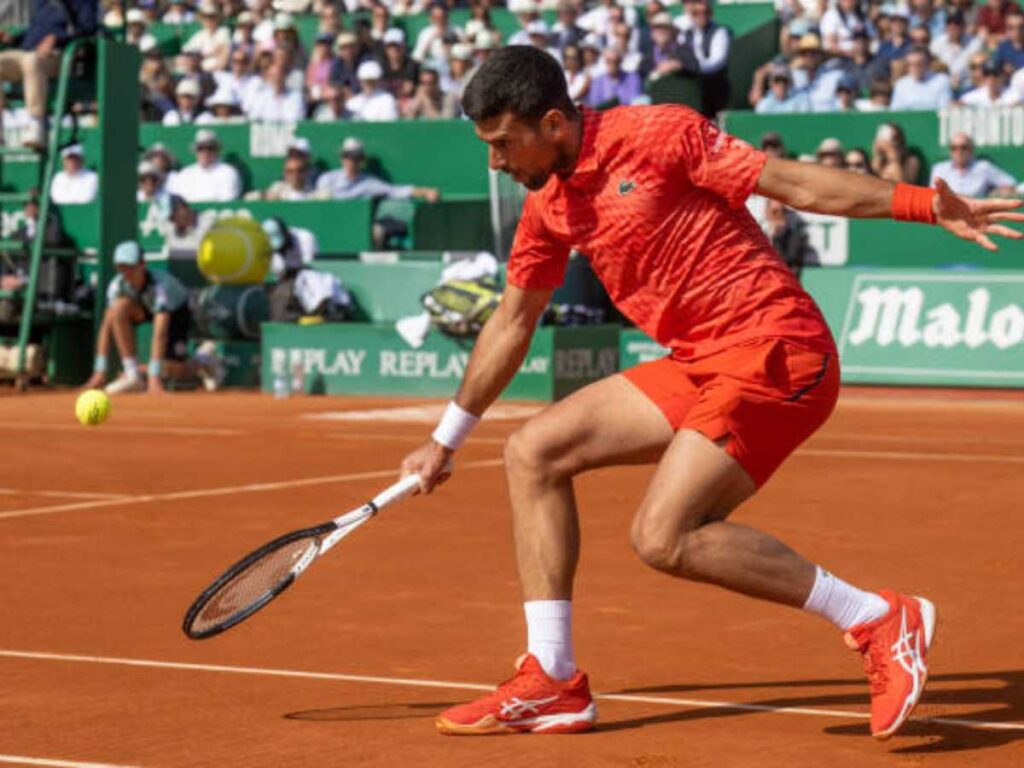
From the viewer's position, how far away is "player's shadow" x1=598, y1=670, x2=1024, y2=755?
5.58m

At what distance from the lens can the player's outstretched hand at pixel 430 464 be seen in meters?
6.02

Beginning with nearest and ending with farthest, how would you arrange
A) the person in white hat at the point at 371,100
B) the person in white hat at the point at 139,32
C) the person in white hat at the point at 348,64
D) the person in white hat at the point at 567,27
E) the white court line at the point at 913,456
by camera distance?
the white court line at the point at 913,456 → the person in white hat at the point at 567,27 → the person in white hat at the point at 371,100 → the person in white hat at the point at 348,64 → the person in white hat at the point at 139,32

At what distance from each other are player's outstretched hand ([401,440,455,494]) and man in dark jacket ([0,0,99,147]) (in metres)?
16.1

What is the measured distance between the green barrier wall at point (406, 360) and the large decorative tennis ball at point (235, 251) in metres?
0.81

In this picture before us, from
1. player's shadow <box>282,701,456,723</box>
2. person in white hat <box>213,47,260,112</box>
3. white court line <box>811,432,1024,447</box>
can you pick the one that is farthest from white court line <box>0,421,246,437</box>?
player's shadow <box>282,701,456,723</box>

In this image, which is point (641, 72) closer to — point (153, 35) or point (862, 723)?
point (153, 35)

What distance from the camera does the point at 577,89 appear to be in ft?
72.8

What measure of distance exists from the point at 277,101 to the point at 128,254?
18.0ft

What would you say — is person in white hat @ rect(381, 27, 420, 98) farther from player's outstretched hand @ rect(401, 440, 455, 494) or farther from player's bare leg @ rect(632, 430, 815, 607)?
player's bare leg @ rect(632, 430, 815, 607)

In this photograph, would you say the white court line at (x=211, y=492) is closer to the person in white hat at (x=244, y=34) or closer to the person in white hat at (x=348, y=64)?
the person in white hat at (x=348, y=64)

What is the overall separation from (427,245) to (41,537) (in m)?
12.7

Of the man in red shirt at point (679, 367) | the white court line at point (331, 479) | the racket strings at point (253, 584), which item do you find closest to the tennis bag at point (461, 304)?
the white court line at point (331, 479)

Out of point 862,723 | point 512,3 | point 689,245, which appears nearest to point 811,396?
point 689,245

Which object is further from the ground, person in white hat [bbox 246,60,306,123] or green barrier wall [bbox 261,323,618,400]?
person in white hat [bbox 246,60,306,123]
